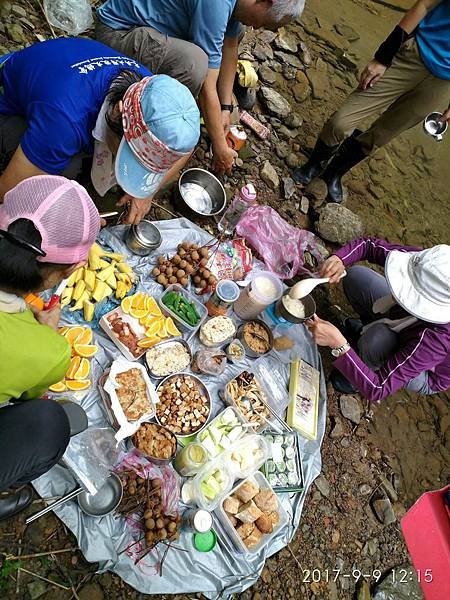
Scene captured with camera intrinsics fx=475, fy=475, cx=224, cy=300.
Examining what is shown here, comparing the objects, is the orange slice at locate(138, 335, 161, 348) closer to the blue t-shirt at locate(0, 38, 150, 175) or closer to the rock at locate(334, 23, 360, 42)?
the blue t-shirt at locate(0, 38, 150, 175)

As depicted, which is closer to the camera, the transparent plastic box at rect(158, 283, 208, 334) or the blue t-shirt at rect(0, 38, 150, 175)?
the blue t-shirt at rect(0, 38, 150, 175)

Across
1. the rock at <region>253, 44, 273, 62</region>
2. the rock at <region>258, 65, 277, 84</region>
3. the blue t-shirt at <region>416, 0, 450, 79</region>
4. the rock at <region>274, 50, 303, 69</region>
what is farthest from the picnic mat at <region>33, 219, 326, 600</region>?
the rock at <region>274, 50, 303, 69</region>

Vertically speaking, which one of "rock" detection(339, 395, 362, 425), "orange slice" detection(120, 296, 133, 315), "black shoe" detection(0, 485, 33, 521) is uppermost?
"orange slice" detection(120, 296, 133, 315)

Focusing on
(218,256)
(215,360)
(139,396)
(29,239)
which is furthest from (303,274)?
(29,239)

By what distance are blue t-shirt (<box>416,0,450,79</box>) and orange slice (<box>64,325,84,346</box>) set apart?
3.48m

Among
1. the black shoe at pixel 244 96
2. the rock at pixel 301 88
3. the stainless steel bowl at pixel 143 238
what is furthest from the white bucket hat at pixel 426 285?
the rock at pixel 301 88

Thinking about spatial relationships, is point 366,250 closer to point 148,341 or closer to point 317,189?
point 317,189

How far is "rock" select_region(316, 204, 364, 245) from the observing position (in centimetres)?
461

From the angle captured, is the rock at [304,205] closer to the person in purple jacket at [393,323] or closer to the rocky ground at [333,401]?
the rocky ground at [333,401]

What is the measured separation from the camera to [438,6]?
3.76 meters

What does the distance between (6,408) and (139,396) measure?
30.4 inches

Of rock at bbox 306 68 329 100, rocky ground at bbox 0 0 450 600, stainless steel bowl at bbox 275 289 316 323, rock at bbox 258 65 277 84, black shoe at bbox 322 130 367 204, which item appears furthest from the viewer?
rock at bbox 306 68 329 100

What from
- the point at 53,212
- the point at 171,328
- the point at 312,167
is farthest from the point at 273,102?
the point at 53,212

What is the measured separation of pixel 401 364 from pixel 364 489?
3.73 feet
